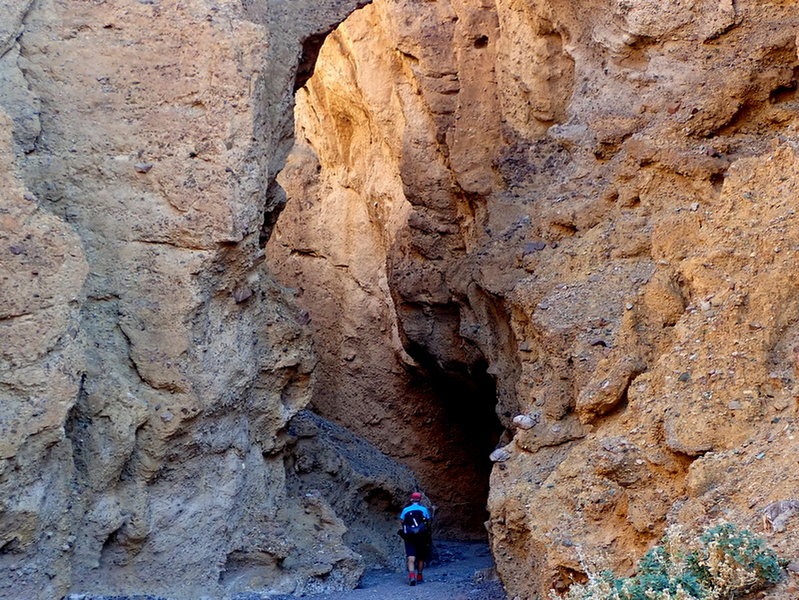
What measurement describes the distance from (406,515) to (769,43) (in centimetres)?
528

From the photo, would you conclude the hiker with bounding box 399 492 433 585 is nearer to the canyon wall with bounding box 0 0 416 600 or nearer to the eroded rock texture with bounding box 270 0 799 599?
the eroded rock texture with bounding box 270 0 799 599

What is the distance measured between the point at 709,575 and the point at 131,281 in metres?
4.78

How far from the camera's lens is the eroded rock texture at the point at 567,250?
7027mm

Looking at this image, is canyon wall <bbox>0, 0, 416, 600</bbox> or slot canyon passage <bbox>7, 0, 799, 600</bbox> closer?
slot canyon passage <bbox>7, 0, 799, 600</bbox>

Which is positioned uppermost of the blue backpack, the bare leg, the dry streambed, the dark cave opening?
the dark cave opening

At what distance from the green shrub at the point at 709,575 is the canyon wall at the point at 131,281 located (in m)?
3.95

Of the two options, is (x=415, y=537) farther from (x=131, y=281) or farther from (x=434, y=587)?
(x=131, y=281)

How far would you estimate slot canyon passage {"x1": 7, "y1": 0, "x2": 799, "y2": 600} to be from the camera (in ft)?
23.6

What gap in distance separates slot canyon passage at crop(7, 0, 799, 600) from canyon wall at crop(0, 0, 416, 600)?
2 centimetres

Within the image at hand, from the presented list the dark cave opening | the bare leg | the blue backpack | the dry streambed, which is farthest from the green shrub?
the dark cave opening

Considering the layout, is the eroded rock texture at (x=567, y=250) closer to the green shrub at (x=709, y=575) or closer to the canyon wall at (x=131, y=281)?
the green shrub at (x=709, y=575)

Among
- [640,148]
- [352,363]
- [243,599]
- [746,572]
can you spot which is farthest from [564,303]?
[352,363]

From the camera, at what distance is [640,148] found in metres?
9.12

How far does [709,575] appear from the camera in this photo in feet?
16.6
